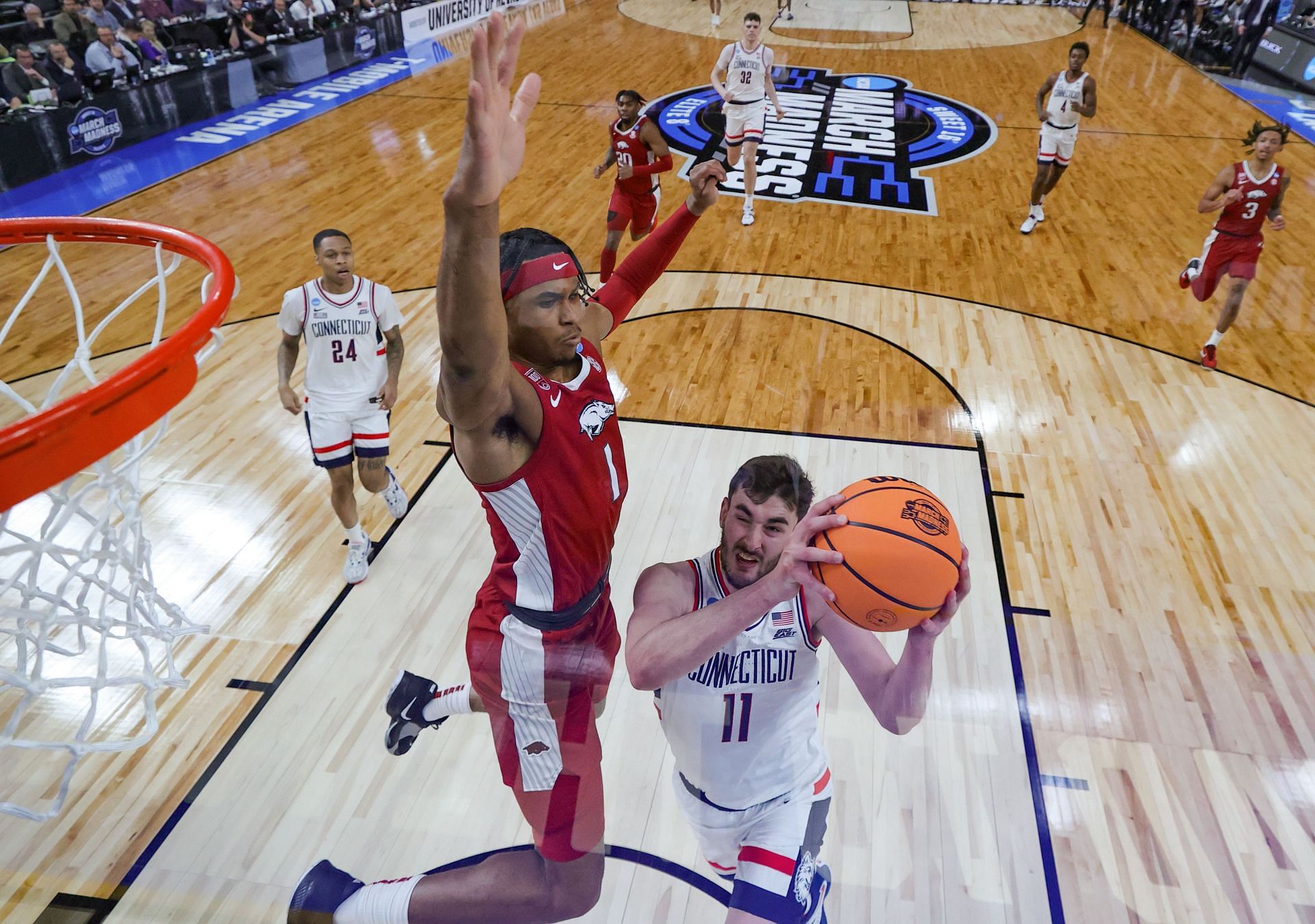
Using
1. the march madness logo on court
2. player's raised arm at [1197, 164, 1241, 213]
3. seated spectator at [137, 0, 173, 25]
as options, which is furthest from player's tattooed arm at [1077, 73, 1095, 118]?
seated spectator at [137, 0, 173, 25]

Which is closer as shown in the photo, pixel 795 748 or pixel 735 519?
pixel 735 519

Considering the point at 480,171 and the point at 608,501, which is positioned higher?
the point at 480,171

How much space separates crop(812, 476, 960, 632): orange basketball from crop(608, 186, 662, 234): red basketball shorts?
15.6 feet

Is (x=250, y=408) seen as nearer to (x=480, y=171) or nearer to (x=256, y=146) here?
(x=480, y=171)

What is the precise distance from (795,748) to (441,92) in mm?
11419

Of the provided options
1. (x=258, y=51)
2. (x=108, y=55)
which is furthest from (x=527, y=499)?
(x=258, y=51)

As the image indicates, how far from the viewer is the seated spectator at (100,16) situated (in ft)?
29.4

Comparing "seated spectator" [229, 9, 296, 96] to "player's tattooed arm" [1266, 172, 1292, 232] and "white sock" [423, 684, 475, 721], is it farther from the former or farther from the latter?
"player's tattooed arm" [1266, 172, 1292, 232]

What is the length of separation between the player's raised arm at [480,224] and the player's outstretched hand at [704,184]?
3.30 feet

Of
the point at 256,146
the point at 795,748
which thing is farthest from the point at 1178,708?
the point at 256,146

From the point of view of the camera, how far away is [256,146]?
929 cm

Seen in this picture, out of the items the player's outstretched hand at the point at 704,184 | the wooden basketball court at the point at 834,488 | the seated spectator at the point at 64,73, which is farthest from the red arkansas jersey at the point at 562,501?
the seated spectator at the point at 64,73

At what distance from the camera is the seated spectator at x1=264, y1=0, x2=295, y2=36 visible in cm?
1107

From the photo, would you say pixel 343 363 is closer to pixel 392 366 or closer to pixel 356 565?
pixel 392 366
